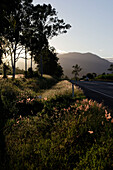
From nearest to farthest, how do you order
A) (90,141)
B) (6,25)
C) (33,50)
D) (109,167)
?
(109,167)
(90,141)
(6,25)
(33,50)

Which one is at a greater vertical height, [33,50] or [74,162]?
[33,50]

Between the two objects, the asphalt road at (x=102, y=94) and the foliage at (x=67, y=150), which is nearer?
the foliage at (x=67, y=150)

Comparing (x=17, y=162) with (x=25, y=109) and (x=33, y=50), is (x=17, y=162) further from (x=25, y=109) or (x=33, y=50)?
(x=33, y=50)

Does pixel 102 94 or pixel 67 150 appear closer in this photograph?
pixel 67 150

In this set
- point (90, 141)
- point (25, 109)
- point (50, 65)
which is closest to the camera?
point (90, 141)

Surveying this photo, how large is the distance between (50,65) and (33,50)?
117 feet

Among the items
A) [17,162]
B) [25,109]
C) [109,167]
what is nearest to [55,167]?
[17,162]

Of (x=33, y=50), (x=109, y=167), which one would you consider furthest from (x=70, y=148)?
(x=33, y=50)

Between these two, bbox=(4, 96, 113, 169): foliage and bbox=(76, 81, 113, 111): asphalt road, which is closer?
bbox=(4, 96, 113, 169): foliage

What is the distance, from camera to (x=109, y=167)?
336cm

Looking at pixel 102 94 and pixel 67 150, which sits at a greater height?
pixel 102 94

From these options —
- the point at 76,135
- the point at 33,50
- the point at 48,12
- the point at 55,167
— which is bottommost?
the point at 55,167

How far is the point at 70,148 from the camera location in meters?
4.08

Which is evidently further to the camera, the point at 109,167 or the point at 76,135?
the point at 76,135
